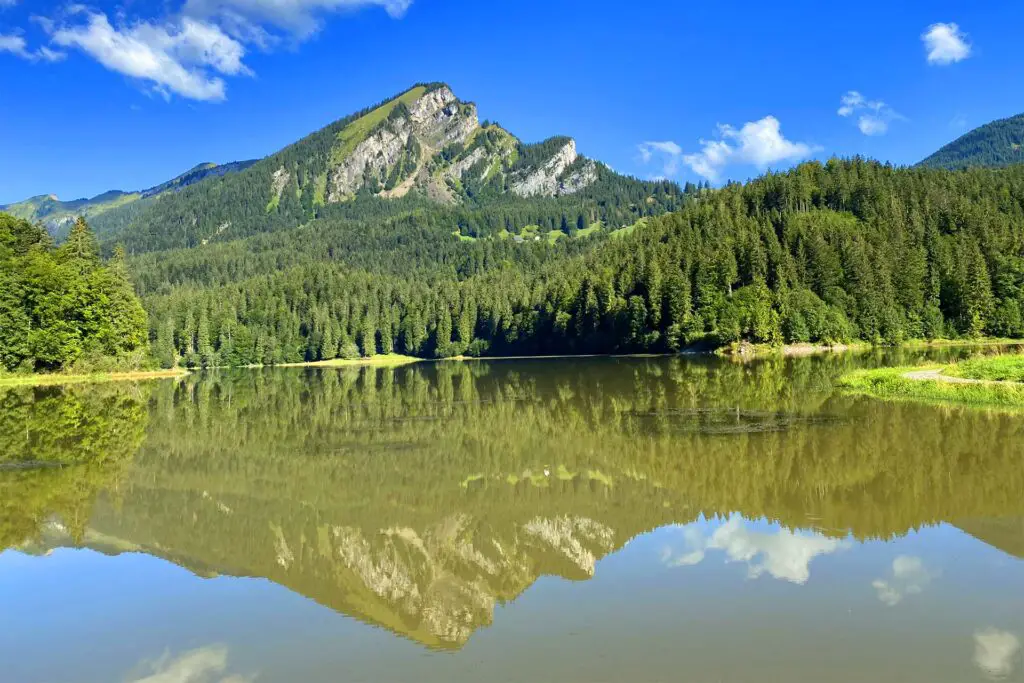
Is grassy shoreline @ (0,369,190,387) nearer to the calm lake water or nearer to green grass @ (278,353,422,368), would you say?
the calm lake water

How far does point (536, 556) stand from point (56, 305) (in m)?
85.7

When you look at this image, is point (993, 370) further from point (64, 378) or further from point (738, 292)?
point (64, 378)

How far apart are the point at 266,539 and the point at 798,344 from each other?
109245mm

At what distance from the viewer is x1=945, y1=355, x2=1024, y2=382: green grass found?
36062mm

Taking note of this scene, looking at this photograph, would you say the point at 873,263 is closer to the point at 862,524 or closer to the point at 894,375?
the point at 894,375

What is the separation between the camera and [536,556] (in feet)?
49.5

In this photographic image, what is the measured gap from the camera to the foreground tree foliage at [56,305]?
79375 mm

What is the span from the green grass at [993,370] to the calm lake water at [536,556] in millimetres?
9029

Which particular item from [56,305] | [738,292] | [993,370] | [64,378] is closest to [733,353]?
[738,292]

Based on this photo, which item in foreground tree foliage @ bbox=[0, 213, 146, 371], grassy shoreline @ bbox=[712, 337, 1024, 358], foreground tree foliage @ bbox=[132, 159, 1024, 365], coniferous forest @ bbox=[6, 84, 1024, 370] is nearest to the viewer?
foreground tree foliage @ bbox=[0, 213, 146, 371]

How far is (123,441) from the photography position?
33.3 meters

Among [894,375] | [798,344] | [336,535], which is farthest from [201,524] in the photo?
[798,344]

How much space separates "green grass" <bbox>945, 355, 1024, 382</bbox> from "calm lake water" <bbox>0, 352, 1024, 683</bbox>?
903 centimetres

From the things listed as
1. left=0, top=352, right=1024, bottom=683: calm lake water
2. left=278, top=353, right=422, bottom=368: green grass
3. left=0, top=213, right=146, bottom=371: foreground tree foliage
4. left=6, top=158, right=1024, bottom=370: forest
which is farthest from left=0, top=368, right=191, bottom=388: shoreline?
left=278, top=353, right=422, bottom=368: green grass
